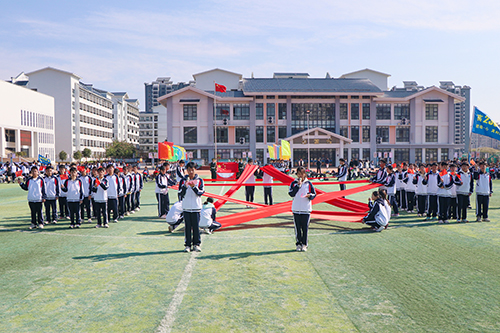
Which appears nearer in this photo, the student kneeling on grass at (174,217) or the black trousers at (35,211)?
the student kneeling on grass at (174,217)

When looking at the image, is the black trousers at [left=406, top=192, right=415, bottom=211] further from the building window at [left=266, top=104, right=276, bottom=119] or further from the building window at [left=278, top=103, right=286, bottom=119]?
the building window at [left=278, top=103, right=286, bottom=119]

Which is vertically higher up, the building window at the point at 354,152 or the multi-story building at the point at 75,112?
the multi-story building at the point at 75,112

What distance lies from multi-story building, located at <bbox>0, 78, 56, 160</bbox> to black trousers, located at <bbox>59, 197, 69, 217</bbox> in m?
49.5

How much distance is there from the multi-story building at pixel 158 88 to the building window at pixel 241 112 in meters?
107

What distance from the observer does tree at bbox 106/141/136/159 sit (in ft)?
295

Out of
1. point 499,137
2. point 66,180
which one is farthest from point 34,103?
point 499,137

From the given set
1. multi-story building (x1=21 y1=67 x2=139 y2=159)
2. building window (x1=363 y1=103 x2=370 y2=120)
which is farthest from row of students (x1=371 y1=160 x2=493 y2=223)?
multi-story building (x1=21 y1=67 x2=139 y2=159)

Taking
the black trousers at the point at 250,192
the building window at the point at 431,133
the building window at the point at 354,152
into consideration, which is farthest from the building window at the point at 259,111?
the black trousers at the point at 250,192

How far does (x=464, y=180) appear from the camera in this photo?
42.0ft

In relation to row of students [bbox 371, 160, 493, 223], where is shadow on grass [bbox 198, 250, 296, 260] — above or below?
below

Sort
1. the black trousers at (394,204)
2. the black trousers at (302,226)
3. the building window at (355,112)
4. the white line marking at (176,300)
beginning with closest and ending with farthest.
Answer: the white line marking at (176,300) → the black trousers at (302,226) → the black trousers at (394,204) → the building window at (355,112)

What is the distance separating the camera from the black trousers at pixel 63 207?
46.5 ft

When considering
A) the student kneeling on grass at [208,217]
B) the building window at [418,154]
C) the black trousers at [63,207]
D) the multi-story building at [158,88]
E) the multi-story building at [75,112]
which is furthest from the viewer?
the multi-story building at [158,88]

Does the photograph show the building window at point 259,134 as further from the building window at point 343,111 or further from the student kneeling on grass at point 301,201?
the student kneeling on grass at point 301,201
